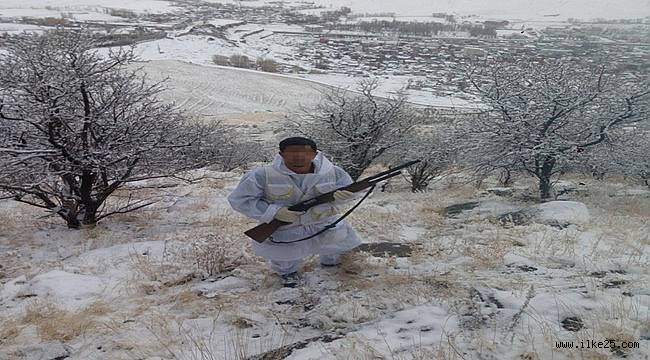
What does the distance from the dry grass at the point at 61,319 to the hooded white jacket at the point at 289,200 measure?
138 centimetres

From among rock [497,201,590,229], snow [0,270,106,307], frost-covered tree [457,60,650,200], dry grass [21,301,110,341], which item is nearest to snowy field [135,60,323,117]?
frost-covered tree [457,60,650,200]

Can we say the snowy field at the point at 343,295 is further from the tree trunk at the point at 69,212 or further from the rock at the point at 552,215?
the tree trunk at the point at 69,212

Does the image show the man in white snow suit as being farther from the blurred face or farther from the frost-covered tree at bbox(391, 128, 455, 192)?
the frost-covered tree at bbox(391, 128, 455, 192)

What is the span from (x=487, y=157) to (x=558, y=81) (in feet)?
6.34

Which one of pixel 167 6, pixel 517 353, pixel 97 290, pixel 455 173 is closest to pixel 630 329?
pixel 517 353

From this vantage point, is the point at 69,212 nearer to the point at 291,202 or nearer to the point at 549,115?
the point at 291,202

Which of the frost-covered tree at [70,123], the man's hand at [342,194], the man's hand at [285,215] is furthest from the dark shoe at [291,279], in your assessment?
the frost-covered tree at [70,123]

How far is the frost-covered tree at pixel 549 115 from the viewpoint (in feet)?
29.2

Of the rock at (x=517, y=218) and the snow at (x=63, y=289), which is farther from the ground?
the snow at (x=63, y=289)

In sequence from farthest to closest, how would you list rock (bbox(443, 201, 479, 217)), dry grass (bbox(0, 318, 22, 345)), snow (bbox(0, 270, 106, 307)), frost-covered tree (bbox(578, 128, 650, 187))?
frost-covered tree (bbox(578, 128, 650, 187)) → rock (bbox(443, 201, 479, 217)) → snow (bbox(0, 270, 106, 307)) → dry grass (bbox(0, 318, 22, 345))

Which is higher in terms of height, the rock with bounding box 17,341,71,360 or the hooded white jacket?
the hooded white jacket

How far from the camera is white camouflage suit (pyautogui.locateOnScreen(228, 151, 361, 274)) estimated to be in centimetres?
414

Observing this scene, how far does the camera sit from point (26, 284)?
4680 mm

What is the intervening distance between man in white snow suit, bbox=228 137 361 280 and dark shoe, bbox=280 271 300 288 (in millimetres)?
200
